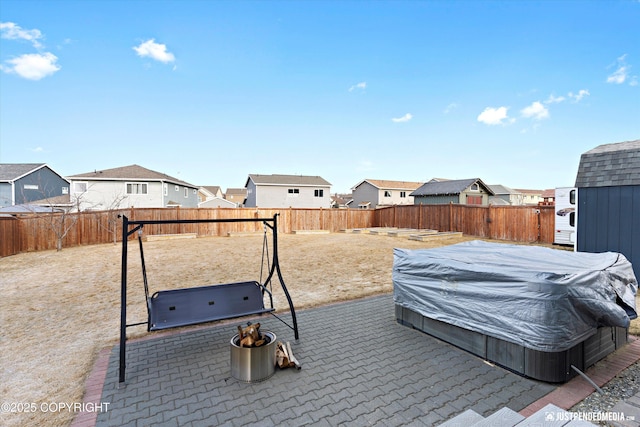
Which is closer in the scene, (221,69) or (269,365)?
(269,365)

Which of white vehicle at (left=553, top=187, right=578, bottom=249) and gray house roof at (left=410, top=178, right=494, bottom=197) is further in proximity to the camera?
gray house roof at (left=410, top=178, right=494, bottom=197)

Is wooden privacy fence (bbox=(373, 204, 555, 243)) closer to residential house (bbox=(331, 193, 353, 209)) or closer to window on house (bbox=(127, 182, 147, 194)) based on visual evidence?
window on house (bbox=(127, 182, 147, 194))

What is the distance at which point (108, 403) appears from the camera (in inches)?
96.3

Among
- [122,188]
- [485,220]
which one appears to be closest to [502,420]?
[485,220]

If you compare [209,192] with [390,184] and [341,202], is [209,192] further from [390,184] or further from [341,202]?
[390,184]

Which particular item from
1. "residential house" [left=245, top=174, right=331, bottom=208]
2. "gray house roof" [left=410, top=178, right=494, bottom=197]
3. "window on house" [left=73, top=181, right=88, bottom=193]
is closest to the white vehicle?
"gray house roof" [left=410, top=178, right=494, bottom=197]

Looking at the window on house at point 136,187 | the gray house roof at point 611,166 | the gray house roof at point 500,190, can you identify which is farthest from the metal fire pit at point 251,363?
the gray house roof at point 500,190

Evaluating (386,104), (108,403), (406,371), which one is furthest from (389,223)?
(108,403)

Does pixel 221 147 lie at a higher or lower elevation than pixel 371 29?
lower

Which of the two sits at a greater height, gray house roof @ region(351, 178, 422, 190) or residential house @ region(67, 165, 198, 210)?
gray house roof @ region(351, 178, 422, 190)

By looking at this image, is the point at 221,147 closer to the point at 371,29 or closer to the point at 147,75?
the point at 147,75

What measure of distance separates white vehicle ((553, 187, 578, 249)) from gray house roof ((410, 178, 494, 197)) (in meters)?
15.1

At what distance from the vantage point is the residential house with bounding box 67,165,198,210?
22.7 m

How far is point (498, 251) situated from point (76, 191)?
93.9 ft
